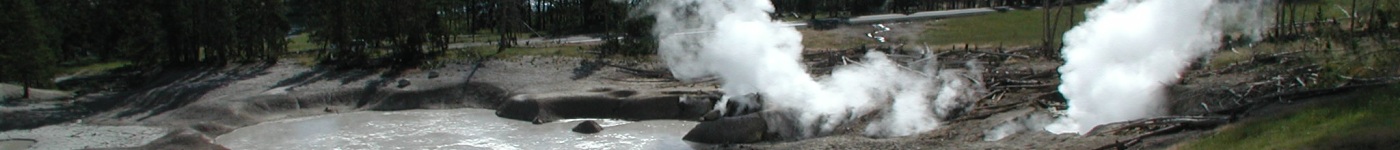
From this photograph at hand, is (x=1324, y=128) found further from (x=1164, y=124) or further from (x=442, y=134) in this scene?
(x=442, y=134)

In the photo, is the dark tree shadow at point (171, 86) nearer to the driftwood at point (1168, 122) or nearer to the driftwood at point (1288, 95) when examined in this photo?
the driftwood at point (1168, 122)

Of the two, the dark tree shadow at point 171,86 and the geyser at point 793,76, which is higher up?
the geyser at point 793,76

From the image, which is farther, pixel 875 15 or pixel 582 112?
pixel 875 15

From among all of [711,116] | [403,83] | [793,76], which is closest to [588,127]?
[711,116]

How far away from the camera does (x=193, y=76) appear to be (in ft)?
151

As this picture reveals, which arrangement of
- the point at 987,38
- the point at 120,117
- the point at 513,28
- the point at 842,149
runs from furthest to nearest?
the point at 513,28 < the point at 987,38 < the point at 120,117 < the point at 842,149

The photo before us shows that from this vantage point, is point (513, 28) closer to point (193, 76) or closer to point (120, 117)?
point (193, 76)

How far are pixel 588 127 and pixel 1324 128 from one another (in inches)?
603

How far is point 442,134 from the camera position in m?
32.4

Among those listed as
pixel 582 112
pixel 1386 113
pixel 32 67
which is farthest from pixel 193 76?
pixel 1386 113

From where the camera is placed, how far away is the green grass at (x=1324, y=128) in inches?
719

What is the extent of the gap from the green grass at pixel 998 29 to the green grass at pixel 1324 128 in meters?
17.7

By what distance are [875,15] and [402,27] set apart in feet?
57.8

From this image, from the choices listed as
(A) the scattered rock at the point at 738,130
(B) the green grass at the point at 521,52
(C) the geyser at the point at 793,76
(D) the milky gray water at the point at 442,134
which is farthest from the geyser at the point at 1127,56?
(B) the green grass at the point at 521,52
